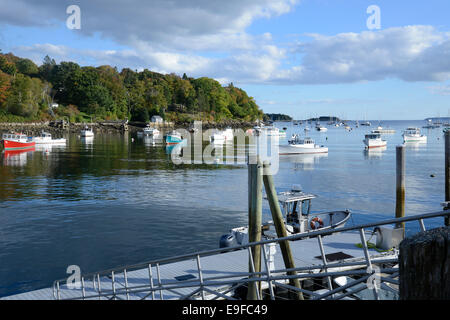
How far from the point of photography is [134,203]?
35.9 m

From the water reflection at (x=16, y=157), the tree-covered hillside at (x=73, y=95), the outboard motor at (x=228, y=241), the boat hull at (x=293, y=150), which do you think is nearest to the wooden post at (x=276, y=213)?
the outboard motor at (x=228, y=241)

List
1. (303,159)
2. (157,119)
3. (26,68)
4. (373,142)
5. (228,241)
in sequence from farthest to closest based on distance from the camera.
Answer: (157,119) → (26,68) → (373,142) → (303,159) → (228,241)

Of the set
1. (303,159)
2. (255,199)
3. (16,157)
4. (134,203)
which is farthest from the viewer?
(303,159)

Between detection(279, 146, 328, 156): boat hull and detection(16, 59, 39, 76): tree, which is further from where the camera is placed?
detection(16, 59, 39, 76): tree

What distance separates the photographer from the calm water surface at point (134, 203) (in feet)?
75.7

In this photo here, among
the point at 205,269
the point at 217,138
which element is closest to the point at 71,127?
the point at 217,138

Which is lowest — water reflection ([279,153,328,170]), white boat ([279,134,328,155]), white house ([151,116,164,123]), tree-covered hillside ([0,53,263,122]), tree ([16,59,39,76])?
water reflection ([279,153,328,170])

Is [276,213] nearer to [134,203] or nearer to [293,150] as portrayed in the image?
[134,203]

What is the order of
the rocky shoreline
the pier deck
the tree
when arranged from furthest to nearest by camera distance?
the tree → the rocky shoreline → the pier deck

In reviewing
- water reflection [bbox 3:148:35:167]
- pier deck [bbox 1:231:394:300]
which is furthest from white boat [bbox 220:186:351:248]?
water reflection [bbox 3:148:35:167]

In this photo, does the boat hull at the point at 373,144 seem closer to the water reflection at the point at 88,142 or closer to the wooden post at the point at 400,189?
the water reflection at the point at 88,142

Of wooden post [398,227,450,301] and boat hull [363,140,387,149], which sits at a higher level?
boat hull [363,140,387,149]

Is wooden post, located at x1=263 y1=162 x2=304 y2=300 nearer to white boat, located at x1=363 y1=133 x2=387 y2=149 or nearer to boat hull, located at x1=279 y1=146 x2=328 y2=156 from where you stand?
boat hull, located at x1=279 y1=146 x2=328 y2=156

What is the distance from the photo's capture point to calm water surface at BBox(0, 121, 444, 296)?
23.1 meters
